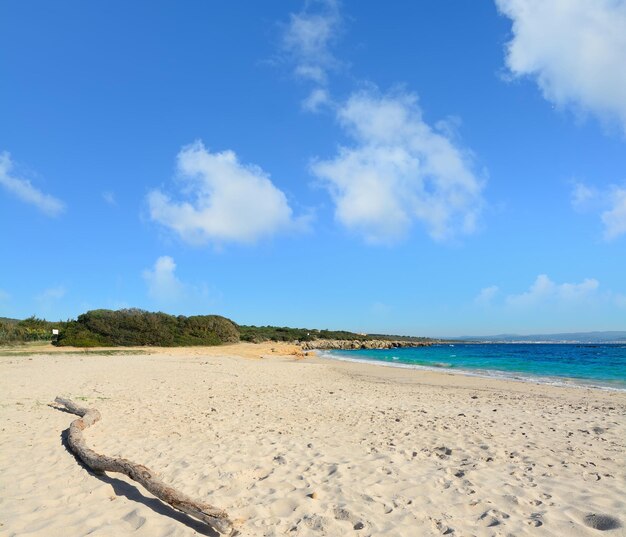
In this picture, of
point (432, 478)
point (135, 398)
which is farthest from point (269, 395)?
point (432, 478)

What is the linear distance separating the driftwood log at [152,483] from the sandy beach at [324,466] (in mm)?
134

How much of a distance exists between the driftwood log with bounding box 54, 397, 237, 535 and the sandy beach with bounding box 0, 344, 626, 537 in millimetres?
134

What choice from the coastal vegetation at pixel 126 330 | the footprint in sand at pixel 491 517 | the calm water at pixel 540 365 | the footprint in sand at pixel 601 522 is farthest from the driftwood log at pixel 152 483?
the coastal vegetation at pixel 126 330

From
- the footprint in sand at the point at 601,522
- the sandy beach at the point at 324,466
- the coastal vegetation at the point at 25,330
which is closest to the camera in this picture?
the footprint in sand at the point at 601,522

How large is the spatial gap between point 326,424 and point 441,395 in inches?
263

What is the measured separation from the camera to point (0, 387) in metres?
13.1

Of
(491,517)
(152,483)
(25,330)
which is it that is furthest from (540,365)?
(25,330)

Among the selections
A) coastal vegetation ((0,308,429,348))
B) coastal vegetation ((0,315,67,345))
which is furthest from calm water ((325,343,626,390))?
coastal vegetation ((0,315,67,345))

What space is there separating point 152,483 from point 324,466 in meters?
2.34

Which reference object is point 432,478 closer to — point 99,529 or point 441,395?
point 99,529

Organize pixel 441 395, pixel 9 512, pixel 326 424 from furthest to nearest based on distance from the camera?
pixel 441 395, pixel 326 424, pixel 9 512

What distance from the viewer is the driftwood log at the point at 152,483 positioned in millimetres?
4093

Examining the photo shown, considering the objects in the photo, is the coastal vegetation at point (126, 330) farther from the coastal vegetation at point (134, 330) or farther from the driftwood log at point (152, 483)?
the driftwood log at point (152, 483)

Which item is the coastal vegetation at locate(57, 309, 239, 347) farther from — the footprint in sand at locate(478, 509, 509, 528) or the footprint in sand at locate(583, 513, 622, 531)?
the footprint in sand at locate(583, 513, 622, 531)
